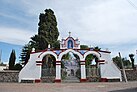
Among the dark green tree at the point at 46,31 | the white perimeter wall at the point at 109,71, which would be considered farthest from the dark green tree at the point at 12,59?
the white perimeter wall at the point at 109,71

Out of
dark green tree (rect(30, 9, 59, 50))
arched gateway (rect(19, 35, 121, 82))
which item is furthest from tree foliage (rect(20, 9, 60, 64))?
arched gateway (rect(19, 35, 121, 82))

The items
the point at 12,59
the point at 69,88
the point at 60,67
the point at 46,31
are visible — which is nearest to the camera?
the point at 69,88

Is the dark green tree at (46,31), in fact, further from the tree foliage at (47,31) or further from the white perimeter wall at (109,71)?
the white perimeter wall at (109,71)

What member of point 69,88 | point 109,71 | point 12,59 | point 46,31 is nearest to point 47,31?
point 46,31

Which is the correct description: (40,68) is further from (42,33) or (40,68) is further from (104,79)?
(42,33)

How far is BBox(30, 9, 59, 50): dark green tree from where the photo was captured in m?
33.9

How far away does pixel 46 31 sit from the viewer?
34219 millimetres

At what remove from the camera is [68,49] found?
25.2 metres

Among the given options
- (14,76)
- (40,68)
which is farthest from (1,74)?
(40,68)

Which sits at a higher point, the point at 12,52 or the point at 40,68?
the point at 12,52

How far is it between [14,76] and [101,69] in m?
11.9

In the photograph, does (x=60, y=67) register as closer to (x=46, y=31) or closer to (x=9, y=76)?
(x=9, y=76)

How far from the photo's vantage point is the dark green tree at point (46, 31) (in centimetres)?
3391

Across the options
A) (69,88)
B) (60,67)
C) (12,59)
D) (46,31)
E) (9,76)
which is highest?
(46,31)
